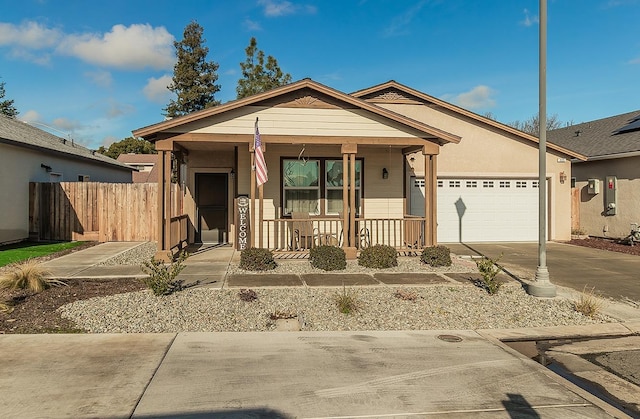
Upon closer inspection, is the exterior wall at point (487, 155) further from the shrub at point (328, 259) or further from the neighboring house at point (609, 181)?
the shrub at point (328, 259)

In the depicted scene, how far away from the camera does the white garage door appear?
1570cm

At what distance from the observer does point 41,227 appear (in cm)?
1559

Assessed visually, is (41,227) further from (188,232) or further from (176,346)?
(176,346)

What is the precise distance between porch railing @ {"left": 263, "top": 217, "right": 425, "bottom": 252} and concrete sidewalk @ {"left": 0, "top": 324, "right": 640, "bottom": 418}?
19.6ft

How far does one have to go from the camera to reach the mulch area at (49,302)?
233 inches

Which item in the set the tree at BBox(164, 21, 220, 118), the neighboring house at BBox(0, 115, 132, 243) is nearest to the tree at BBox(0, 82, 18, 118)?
the tree at BBox(164, 21, 220, 118)

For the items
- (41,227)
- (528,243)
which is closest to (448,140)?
(528,243)

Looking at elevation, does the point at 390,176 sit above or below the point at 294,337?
above

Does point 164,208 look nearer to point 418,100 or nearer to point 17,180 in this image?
point 17,180

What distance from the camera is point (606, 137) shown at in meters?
18.9

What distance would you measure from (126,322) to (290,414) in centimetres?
346

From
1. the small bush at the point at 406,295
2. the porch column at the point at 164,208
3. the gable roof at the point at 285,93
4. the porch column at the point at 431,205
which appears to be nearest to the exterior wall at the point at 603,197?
the gable roof at the point at 285,93

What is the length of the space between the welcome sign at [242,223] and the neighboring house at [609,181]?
12.9 metres

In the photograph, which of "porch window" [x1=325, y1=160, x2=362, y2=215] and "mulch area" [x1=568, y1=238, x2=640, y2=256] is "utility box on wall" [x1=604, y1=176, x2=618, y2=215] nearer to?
"mulch area" [x1=568, y1=238, x2=640, y2=256]
